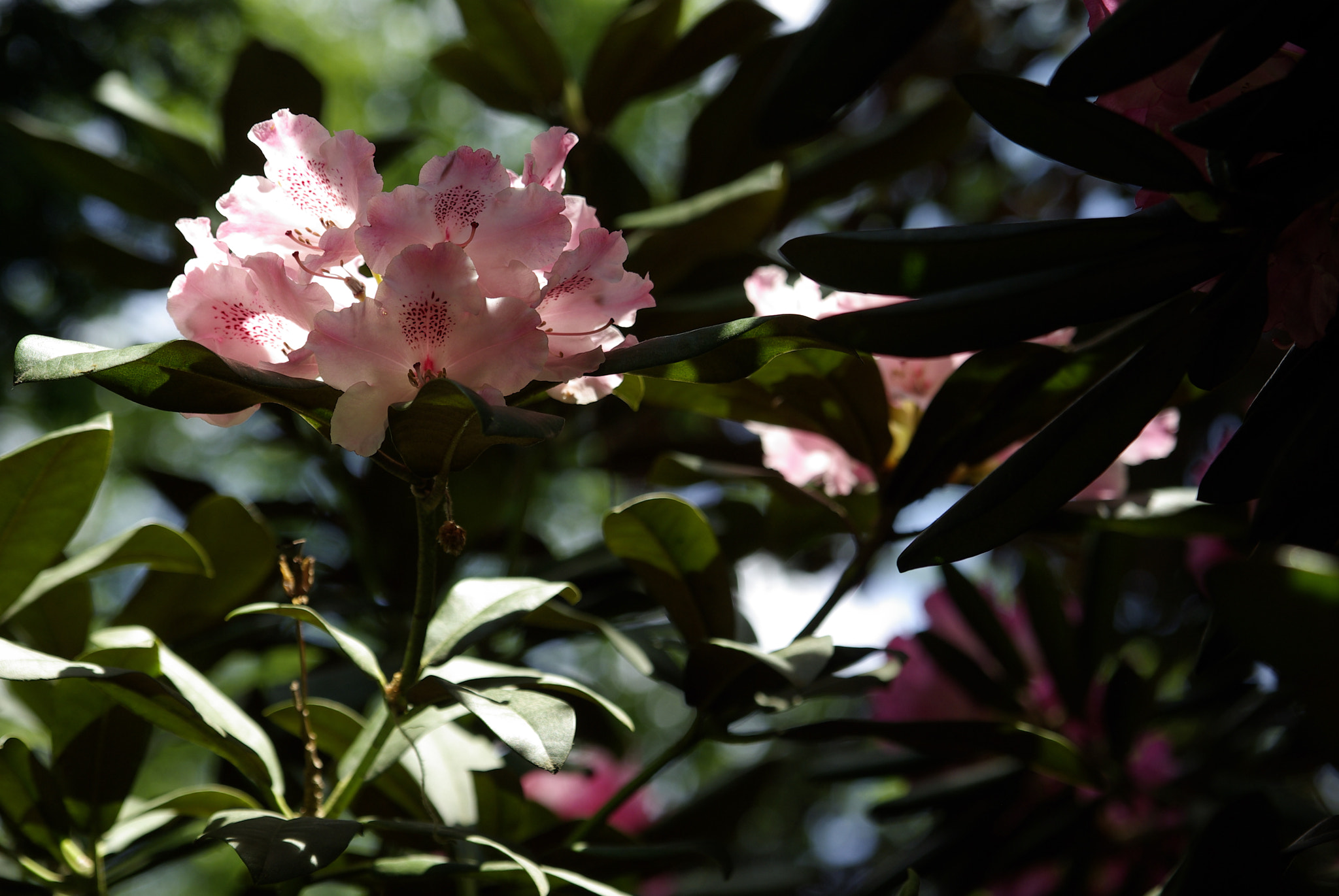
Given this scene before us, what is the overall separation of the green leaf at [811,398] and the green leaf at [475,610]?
201 millimetres

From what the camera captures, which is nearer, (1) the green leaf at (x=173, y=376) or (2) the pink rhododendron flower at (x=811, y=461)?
(1) the green leaf at (x=173, y=376)

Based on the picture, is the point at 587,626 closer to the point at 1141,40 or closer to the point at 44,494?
the point at 44,494

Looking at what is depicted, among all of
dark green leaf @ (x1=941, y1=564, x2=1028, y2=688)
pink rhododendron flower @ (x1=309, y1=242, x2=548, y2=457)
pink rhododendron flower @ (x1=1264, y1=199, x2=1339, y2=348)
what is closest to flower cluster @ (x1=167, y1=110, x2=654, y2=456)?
pink rhododendron flower @ (x1=309, y1=242, x2=548, y2=457)

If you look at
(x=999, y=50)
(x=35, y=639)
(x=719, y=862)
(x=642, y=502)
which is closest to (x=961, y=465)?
(x=642, y=502)

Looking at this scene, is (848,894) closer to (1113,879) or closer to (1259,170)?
(1113,879)

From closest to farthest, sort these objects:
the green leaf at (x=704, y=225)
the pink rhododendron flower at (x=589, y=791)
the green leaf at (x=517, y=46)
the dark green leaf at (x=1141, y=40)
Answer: the dark green leaf at (x=1141, y=40)
the green leaf at (x=704, y=225)
the green leaf at (x=517, y=46)
the pink rhododendron flower at (x=589, y=791)

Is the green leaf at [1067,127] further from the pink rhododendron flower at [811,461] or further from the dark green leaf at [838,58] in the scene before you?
the pink rhododendron flower at [811,461]

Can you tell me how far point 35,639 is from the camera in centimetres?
85

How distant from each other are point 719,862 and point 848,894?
363 millimetres

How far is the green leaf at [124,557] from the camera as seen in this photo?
31.3 inches

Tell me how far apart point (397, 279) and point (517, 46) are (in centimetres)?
90

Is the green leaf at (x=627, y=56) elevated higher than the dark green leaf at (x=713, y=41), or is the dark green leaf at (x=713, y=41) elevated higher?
the dark green leaf at (x=713, y=41)

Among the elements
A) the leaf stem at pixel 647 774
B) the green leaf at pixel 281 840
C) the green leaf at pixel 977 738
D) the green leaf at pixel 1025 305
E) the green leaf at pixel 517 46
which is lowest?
the green leaf at pixel 281 840

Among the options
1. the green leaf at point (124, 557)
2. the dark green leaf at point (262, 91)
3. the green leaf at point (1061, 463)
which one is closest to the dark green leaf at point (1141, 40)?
the green leaf at point (1061, 463)
